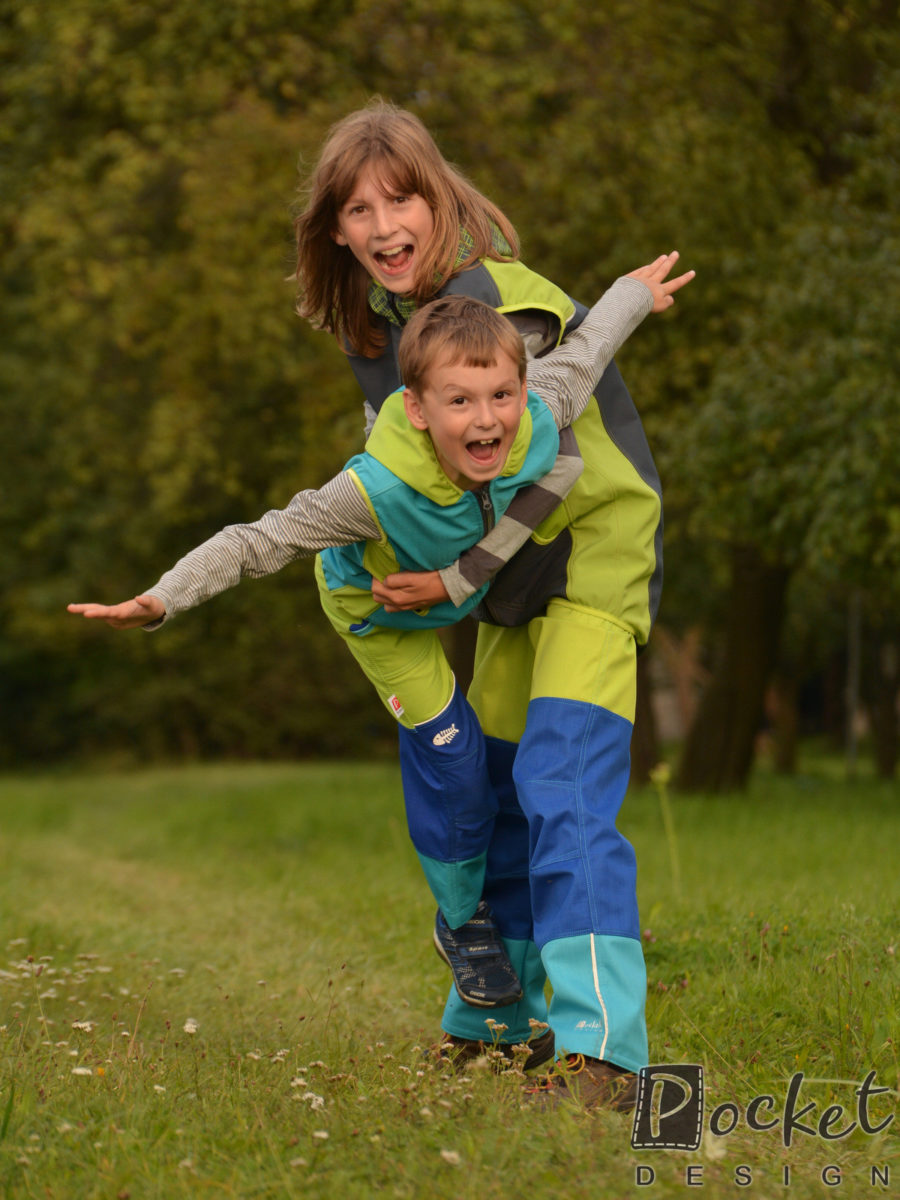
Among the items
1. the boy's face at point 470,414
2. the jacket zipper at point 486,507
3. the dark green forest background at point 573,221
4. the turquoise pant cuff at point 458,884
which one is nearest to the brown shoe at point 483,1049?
the turquoise pant cuff at point 458,884

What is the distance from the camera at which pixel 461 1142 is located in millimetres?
2434

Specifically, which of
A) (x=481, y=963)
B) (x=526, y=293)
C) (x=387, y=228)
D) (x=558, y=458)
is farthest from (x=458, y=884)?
(x=387, y=228)

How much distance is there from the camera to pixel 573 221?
35.9 ft

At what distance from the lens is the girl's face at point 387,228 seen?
331 centimetres

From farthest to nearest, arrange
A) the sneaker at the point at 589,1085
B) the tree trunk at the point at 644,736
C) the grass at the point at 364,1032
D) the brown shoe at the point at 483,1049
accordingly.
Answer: the tree trunk at the point at 644,736 → the brown shoe at the point at 483,1049 → the sneaker at the point at 589,1085 → the grass at the point at 364,1032

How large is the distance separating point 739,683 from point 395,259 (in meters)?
10.5

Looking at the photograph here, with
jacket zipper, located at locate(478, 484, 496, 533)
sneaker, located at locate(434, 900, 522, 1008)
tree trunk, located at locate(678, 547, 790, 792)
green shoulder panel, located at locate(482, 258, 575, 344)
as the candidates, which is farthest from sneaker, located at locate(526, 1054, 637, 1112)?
tree trunk, located at locate(678, 547, 790, 792)

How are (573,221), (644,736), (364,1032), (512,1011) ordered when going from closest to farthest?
(512,1011) < (364,1032) < (573,221) < (644,736)

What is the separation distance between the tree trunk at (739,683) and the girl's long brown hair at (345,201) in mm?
9465

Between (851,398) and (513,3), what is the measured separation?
234 inches

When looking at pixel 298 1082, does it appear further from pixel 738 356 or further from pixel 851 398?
pixel 738 356

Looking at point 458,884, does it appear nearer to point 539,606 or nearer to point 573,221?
point 539,606

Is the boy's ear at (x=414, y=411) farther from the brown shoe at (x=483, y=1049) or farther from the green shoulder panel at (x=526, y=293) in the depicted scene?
the brown shoe at (x=483, y=1049)

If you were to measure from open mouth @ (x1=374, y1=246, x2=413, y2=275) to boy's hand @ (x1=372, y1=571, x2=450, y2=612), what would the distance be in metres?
0.78
